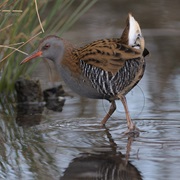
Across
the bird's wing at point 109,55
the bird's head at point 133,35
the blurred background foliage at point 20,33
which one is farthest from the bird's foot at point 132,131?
the blurred background foliage at point 20,33

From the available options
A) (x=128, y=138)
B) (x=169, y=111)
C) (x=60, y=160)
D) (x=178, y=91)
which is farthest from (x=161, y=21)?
(x=60, y=160)

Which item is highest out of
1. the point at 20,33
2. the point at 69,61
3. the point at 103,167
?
the point at 20,33

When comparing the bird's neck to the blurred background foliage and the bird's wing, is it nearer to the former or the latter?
the bird's wing

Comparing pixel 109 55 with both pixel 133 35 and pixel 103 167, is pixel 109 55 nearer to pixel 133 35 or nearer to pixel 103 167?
pixel 133 35

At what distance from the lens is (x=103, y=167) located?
19.9 feet

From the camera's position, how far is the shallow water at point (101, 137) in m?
5.95

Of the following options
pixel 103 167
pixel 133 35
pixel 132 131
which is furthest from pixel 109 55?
pixel 103 167

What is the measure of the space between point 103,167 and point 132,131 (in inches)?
41.5

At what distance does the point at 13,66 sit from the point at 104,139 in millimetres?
1855

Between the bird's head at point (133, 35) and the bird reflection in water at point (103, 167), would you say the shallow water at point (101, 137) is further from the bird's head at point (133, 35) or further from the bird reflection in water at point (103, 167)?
the bird's head at point (133, 35)

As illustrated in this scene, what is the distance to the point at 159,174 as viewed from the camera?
18.9 ft

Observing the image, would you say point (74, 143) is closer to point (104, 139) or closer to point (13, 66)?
point (104, 139)

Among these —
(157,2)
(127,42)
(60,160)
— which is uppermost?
(127,42)

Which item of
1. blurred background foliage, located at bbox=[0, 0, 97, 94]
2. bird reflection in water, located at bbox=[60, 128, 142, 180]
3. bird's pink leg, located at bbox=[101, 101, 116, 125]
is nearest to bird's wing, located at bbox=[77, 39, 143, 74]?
bird's pink leg, located at bbox=[101, 101, 116, 125]
